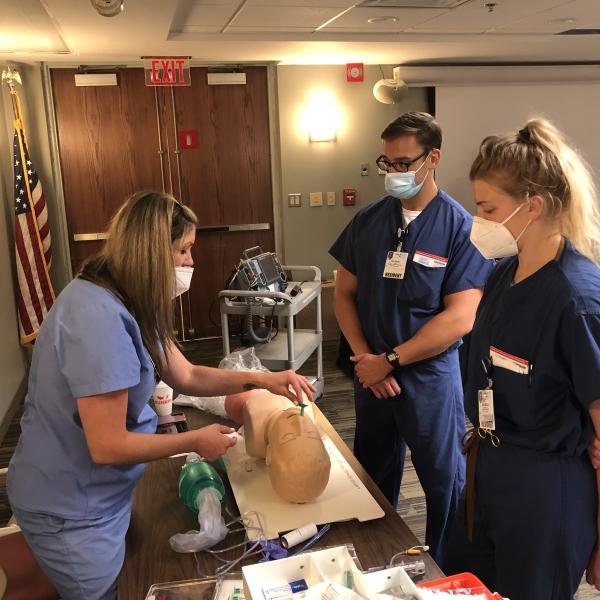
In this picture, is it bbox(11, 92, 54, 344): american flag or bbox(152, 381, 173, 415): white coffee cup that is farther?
bbox(11, 92, 54, 344): american flag

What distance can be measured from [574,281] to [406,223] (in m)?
0.84

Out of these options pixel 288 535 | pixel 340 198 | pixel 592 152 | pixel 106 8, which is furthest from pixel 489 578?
pixel 592 152

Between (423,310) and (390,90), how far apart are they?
3.49 m

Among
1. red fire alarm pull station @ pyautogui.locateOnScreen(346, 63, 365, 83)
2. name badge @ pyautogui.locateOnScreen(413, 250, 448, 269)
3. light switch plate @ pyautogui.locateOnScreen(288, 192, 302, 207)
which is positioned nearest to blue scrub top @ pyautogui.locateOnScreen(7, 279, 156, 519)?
name badge @ pyautogui.locateOnScreen(413, 250, 448, 269)

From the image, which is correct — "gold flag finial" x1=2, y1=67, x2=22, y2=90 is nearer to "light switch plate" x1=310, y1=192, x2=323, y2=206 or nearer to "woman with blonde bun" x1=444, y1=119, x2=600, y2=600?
"light switch plate" x1=310, y1=192, x2=323, y2=206

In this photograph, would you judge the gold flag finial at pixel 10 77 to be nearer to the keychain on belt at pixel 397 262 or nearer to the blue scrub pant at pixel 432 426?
the keychain on belt at pixel 397 262

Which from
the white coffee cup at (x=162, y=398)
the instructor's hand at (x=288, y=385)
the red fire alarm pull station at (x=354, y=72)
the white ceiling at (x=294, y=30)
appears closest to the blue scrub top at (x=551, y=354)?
the instructor's hand at (x=288, y=385)

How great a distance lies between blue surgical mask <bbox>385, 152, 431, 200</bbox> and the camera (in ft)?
6.46

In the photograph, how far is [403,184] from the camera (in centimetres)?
198

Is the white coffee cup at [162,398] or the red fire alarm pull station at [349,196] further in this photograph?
the red fire alarm pull station at [349,196]

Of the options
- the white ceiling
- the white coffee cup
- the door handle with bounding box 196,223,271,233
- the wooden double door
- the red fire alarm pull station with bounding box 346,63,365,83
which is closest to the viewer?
the white coffee cup

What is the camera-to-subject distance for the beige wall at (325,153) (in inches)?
201

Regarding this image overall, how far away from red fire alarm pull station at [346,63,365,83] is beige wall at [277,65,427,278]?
6cm

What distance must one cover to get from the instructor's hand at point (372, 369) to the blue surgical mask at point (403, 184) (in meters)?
0.53
